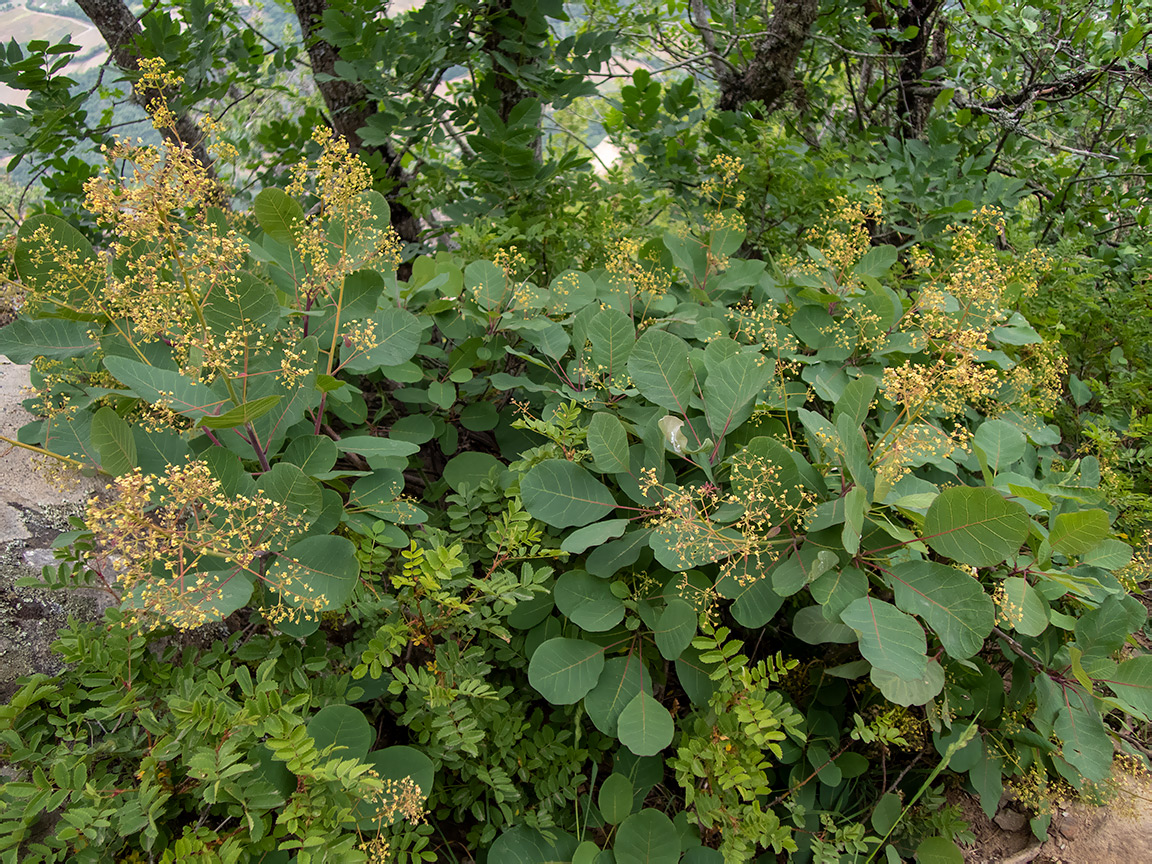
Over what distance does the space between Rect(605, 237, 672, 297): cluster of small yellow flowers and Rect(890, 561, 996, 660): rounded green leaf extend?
1085 mm

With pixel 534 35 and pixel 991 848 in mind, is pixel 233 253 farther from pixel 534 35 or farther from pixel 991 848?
pixel 991 848

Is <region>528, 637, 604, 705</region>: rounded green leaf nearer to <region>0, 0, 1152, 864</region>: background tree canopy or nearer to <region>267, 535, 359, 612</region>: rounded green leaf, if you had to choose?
<region>0, 0, 1152, 864</region>: background tree canopy

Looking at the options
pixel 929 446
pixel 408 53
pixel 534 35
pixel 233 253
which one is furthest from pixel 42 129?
pixel 929 446

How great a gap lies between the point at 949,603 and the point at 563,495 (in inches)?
31.4

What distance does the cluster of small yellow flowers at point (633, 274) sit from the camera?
80.5 inches

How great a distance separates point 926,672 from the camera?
132 cm

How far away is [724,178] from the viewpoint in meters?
2.60

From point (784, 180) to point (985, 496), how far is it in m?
1.96

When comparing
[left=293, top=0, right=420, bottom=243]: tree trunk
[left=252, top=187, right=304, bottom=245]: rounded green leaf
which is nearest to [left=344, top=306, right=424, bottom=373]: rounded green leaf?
[left=252, top=187, right=304, bottom=245]: rounded green leaf

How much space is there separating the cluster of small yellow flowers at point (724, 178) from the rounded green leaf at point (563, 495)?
4.37 feet

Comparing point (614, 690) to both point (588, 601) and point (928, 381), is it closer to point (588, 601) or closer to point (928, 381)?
point (588, 601)

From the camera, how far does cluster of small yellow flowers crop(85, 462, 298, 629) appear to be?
1053mm

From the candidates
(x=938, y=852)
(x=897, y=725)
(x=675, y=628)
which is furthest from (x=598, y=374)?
(x=938, y=852)

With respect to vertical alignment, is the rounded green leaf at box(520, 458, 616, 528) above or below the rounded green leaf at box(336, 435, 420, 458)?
below
